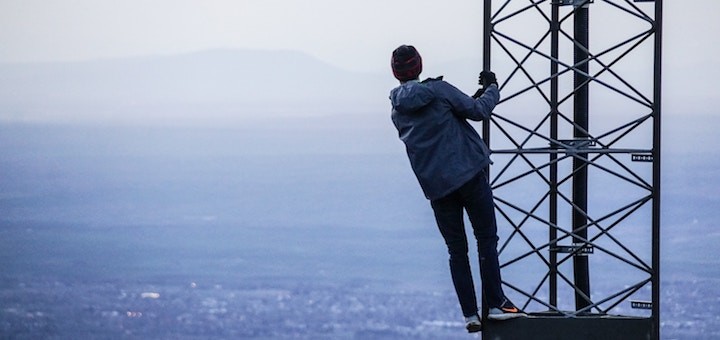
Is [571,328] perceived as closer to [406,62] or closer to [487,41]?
[487,41]

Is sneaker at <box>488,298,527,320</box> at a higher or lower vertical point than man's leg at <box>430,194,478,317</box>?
lower

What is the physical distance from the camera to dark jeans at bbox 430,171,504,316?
654cm

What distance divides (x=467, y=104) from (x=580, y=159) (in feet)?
5.17

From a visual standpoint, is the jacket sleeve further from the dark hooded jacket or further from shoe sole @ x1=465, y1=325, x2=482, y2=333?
shoe sole @ x1=465, y1=325, x2=482, y2=333

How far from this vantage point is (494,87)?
6.54 m

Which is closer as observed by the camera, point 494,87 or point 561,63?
point 494,87

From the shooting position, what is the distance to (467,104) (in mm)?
6297

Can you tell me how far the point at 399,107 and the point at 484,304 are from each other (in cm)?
140

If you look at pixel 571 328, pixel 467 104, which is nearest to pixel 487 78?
pixel 467 104

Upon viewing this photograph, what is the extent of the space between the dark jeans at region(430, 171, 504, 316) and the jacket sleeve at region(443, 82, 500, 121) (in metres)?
0.38

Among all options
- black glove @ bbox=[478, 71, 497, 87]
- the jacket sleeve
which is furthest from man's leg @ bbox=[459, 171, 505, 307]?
black glove @ bbox=[478, 71, 497, 87]

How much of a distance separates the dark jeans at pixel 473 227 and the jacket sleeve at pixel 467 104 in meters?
0.38

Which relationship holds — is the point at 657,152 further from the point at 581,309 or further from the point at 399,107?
the point at 399,107

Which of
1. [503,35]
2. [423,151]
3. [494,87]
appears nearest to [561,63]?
[503,35]
